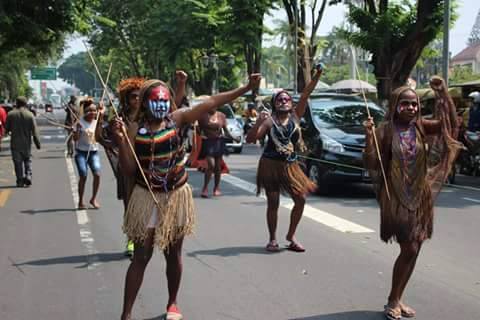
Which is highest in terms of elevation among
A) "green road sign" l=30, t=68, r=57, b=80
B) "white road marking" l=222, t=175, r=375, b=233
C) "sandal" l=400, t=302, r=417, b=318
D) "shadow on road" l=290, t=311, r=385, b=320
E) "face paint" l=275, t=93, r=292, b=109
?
"green road sign" l=30, t=68, r=57, b=80

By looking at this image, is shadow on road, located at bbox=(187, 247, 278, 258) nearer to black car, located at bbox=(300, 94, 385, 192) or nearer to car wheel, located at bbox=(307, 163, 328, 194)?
black car, located at bbox=(300, 94, 385, 192)

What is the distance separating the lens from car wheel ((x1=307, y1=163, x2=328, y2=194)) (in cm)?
1173

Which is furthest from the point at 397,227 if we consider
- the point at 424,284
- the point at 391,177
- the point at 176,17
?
the point at 176,17

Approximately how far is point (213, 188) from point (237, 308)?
7472mm

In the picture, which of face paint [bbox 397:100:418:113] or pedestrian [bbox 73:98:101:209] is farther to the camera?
pedestrian [bbox 73:98:101:209]

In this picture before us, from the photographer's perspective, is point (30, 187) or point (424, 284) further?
point (30, 187)

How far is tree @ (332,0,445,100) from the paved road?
7680mm

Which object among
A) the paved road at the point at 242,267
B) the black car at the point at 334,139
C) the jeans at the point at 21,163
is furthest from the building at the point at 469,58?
the paved road at the point at 242,267

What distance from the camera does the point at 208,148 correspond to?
40.4 feet

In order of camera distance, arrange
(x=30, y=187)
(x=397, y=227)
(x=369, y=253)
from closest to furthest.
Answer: (x=397, y=227) < (x=369, y=253) < (x=30, y=187)

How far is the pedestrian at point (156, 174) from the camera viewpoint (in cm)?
465

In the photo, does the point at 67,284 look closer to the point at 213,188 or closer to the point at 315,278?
the point at 315,278

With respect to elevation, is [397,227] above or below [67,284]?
above

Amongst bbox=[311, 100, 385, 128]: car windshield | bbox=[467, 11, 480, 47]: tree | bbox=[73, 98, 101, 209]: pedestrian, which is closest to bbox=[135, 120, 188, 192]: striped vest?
bbox=[73, 98, 101, 209]: pedestrian
